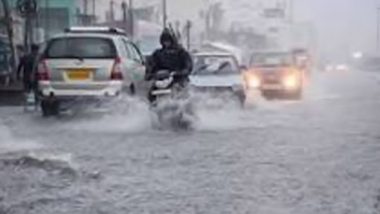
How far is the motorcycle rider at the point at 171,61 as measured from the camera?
1772 centimetres

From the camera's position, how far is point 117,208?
354 inches

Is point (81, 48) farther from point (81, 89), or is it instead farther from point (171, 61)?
point (171, 61)

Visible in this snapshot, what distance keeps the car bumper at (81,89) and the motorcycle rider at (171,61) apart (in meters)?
1.06

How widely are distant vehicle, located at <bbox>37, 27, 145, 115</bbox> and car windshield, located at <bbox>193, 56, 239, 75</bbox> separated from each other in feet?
15.8

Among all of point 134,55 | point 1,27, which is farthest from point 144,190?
point 1,27

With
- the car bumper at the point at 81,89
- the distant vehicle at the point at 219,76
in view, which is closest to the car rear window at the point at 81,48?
the car bumper at the point at 81,89

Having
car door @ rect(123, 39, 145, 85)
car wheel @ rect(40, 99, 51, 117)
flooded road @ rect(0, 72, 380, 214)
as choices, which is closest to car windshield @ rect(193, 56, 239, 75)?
car door @ rect(123, 39, 145, 85)

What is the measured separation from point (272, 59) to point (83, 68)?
48.5 ft

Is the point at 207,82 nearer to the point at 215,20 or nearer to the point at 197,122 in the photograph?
the point at 197,122

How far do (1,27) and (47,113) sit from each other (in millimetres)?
22060

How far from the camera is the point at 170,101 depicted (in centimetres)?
1767

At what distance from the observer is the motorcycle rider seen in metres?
17.7

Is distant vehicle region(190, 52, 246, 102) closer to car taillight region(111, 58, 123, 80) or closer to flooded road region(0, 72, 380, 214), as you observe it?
flooded road region(0, 72, 380, 214)

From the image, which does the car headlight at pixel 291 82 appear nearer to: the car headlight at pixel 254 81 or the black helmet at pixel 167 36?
the car headlight at pixel 254 81
